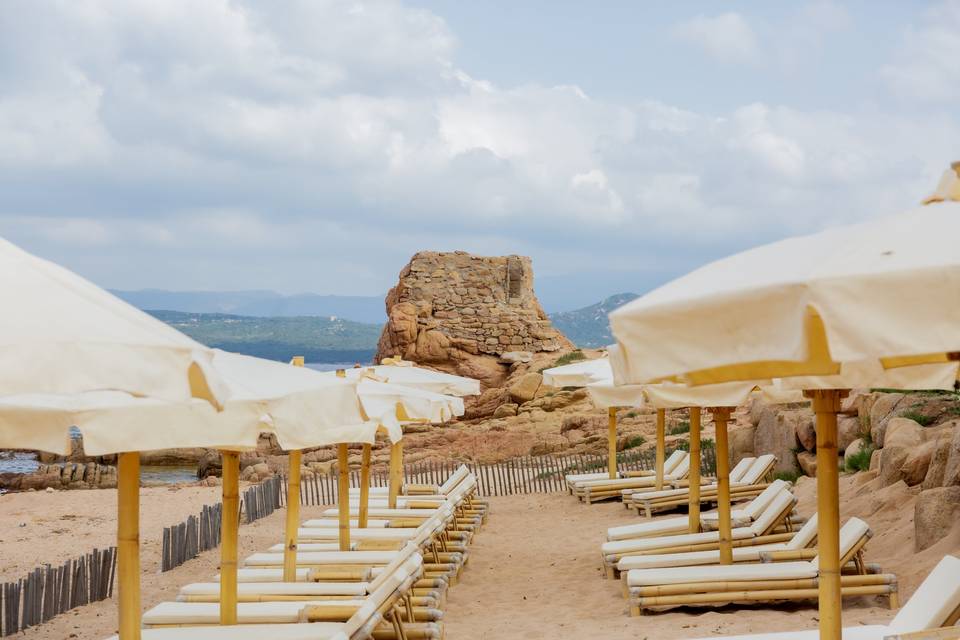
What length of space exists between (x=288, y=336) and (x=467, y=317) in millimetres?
111557

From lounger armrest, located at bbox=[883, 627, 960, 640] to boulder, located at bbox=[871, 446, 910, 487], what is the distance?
255 inches

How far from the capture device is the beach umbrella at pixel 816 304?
295 cm

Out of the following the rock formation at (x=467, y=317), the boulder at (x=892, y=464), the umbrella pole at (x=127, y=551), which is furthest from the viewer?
the rock formation at (x=467, y=317)

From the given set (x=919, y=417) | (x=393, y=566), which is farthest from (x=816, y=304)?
(x=919, y=417)

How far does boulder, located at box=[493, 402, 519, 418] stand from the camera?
29.7m

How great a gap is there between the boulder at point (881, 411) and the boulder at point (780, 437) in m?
1.44

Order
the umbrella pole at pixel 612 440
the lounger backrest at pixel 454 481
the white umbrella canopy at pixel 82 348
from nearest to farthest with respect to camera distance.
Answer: the white umbrella canopy at pixel 82 348 < the lounger backrest at pixel 454 481 < the umbrella pole at pixel 612 440

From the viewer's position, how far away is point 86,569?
9.59 metres

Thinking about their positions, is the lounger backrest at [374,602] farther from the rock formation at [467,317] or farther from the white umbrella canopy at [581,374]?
the rock formation at [467,317]

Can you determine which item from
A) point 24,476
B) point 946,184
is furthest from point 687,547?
point 24,476

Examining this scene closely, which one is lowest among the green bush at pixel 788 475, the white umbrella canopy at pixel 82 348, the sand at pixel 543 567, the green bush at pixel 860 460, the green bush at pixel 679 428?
the sand at pixel 543 567

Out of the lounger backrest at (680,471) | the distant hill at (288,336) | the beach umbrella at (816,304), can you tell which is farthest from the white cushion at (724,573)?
the distant hill at (288,336)

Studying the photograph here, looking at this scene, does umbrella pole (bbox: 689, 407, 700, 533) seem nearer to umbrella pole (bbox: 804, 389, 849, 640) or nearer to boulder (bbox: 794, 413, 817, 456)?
boulder (bbox: 794, 413, 817, 456)

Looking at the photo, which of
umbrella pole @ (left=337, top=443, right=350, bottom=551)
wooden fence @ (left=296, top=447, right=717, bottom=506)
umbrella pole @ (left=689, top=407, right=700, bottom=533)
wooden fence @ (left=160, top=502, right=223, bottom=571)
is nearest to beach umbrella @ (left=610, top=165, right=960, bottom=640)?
umbrella pole @ (left=337, top=443, right=350, bottom=551)
